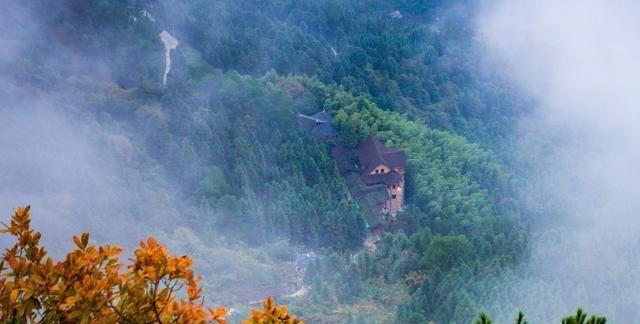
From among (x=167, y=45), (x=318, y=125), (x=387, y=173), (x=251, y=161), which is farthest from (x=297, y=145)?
(x=167, y=45)

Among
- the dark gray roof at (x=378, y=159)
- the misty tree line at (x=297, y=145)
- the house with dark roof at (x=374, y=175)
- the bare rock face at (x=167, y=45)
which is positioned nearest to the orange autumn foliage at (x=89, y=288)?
the misty tree line at (x=297, y=145)

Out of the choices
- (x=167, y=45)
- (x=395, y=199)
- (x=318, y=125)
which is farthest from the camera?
(x=167, y=45)

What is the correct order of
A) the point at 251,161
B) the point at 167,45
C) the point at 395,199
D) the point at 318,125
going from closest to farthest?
1. the point at 251,161
2. the point at 395,199
3. the point at 318,125
4. the point at 167,45

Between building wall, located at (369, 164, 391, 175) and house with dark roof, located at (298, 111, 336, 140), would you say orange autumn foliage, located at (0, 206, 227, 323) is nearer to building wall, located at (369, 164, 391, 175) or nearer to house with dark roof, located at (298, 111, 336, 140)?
building wall, located at (369, 164, 391, 175)

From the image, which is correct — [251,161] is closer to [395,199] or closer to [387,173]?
[387,173]

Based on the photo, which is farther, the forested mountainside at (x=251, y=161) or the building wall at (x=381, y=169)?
the building wall at (x=381, y=169)

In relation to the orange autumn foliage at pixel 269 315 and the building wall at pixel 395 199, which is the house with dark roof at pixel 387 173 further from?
the orange autumn foliage at pixel 269 315
